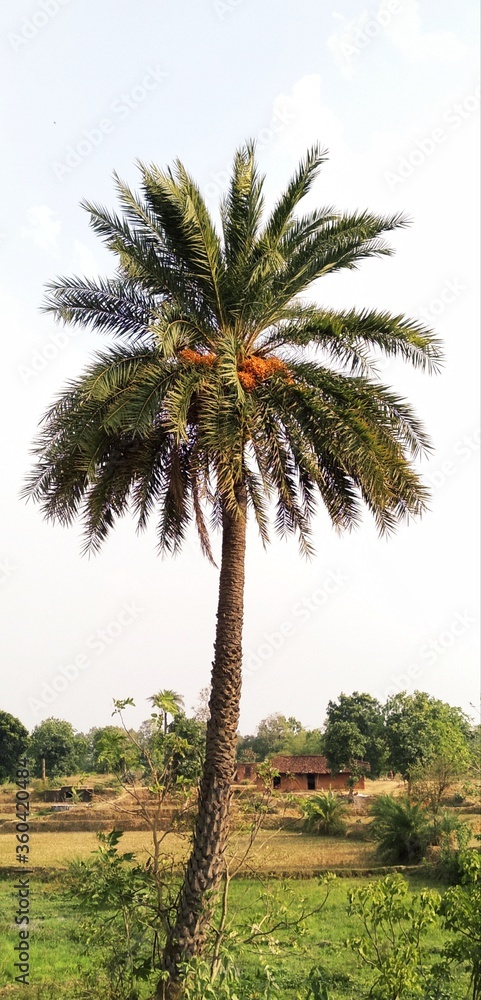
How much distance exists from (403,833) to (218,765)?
19063 millimetres

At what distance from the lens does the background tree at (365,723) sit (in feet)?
161

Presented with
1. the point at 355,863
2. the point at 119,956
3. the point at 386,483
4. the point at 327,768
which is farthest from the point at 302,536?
the point at 327,768

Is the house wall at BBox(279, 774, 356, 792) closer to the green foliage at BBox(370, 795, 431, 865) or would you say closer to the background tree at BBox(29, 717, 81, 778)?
the background tree at BBox(29, 717, 81, 778)

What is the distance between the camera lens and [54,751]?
64.2 metres

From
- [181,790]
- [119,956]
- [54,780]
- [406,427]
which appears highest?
[406,427]

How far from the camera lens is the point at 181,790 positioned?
10.4 metres

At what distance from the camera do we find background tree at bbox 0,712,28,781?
5861 cm

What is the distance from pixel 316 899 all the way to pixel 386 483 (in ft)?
48.1

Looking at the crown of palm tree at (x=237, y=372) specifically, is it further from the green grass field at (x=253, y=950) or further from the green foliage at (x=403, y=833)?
Result: the green foliage at (x=403, y=833)

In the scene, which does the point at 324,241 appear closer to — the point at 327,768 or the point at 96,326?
the point at 96,326

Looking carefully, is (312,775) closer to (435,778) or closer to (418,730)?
(418,730)

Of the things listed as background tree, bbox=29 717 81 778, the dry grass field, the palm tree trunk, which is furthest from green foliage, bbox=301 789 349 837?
background tree, bbox=29 717 81 778

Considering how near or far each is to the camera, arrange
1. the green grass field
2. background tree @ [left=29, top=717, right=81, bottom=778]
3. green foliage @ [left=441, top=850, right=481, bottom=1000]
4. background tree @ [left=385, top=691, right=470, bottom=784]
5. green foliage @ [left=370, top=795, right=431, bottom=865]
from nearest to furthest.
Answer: green foliage @ [left=441, top=850, right=481, bottom=1000] → the green grass field → green foliage @ [left=370, top=795, right=431, bottom=865] → background tree @ [left=385, top=691, right=470, bottom=784] → background tree @ [left=29, top=717, right=81, bottom=778]

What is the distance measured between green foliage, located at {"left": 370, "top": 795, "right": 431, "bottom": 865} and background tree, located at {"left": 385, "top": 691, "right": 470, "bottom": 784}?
12.1 meters
